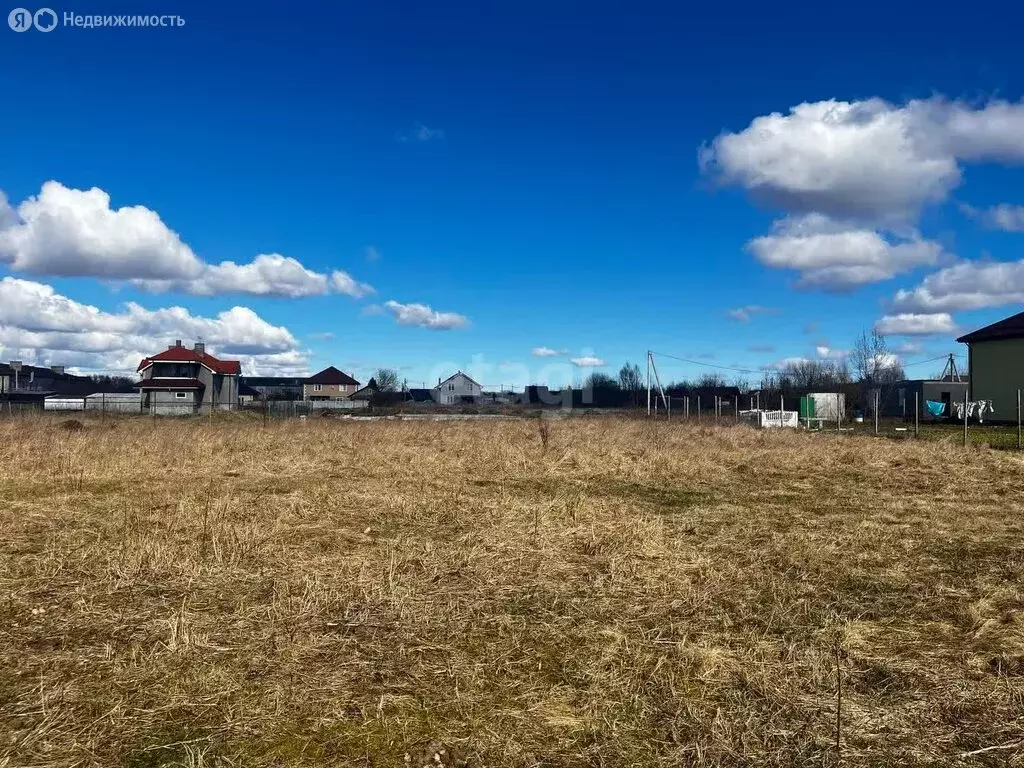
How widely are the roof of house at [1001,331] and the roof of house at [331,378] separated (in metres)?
63.3

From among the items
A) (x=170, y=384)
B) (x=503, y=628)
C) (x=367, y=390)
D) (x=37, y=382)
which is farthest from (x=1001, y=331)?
(x=37, y=382)

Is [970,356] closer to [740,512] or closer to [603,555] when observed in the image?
[740,512]

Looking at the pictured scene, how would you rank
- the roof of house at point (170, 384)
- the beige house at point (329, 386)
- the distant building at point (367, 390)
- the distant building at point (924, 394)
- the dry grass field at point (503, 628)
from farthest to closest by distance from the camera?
the beige house at point (329, 386) → the distant building at point (367, 390) → the roof of house at point (170, 384) → the distant building at point (924, 394) → the dry grass field at point (503, 628)

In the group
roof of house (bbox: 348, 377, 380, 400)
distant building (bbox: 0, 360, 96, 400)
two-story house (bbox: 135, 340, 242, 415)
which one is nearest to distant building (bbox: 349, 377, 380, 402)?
roof of house (bbox: 348, 377, 380, 400)

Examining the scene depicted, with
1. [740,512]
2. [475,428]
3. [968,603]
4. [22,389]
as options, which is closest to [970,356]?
[475,428]

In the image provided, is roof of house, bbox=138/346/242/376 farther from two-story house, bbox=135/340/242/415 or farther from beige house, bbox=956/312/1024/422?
beige house, bbox=956/312/1024/422

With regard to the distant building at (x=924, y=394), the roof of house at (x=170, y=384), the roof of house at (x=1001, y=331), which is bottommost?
the distant building at (x=924, y=394)

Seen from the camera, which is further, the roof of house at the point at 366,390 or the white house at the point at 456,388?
the white house at the point at 456,388

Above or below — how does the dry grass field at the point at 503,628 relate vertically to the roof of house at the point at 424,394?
below

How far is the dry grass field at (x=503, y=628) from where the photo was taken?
125 inches

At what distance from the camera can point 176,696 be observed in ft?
11.6

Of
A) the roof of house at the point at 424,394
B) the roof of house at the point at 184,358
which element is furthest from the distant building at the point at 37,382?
the roof of house at the point at 424,394

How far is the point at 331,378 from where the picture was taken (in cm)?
8250

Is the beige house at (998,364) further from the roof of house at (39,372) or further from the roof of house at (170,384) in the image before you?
the roof of house at (39,372)
